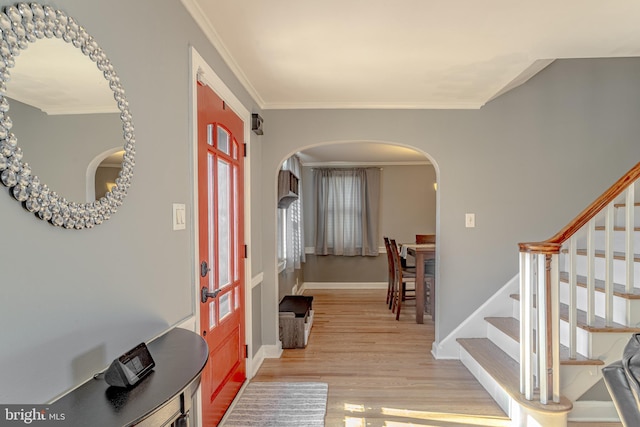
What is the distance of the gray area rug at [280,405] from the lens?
2.28 metres

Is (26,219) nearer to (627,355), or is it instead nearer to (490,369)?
(627,355)

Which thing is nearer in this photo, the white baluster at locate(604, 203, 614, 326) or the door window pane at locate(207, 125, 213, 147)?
the door window pane at locate(207, 125, 213, 147)

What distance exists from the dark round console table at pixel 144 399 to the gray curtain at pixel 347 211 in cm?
556

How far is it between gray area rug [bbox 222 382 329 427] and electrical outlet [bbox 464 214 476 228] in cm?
188

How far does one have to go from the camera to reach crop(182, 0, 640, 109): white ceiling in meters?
1.76

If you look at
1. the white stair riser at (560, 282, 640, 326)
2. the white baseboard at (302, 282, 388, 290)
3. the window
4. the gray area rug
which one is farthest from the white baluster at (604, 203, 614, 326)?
the white baseboard at (302, 282, 388, 290)

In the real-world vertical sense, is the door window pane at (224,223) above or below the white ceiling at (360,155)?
below

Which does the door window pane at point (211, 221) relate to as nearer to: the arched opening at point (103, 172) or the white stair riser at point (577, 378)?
the arched opening at point (103, 172)

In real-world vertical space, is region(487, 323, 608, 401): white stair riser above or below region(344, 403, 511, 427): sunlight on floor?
above

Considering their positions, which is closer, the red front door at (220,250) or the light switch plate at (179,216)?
the light switch plate at (179,216)

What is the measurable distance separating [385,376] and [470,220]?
1.58 metres

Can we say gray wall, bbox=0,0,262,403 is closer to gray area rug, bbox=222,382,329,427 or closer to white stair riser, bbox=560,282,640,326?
gray area rug, bbox=222,382,329,427

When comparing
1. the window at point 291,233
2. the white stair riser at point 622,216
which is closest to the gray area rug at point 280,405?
the window at point 291,233

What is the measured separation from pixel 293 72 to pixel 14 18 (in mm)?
1987
